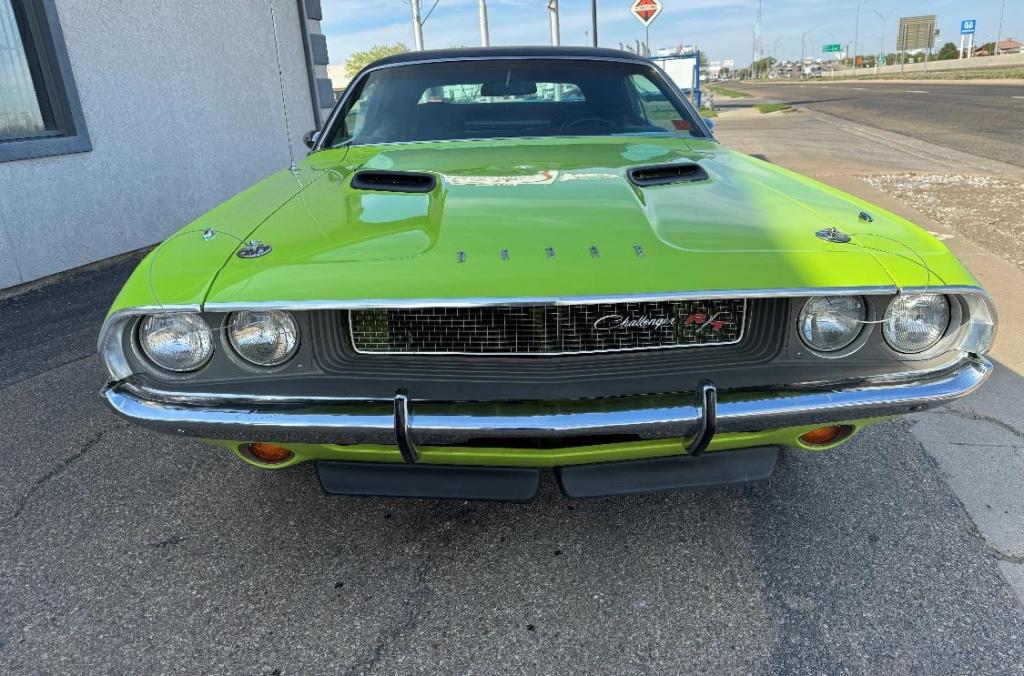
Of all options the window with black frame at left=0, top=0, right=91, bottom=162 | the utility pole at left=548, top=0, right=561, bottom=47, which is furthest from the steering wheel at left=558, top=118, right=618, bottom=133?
the utility pole at left=548, top=0, right=561, bottom=47

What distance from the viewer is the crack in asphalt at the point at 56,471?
2397 millimetres

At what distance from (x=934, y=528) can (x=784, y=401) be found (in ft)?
2.86

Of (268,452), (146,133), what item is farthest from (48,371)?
(146,133)

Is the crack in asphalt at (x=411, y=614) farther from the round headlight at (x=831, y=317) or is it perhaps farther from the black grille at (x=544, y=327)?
the round headlight at (x=831, y=317)

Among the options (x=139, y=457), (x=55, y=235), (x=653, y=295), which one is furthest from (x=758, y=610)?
(x=55, y=235)

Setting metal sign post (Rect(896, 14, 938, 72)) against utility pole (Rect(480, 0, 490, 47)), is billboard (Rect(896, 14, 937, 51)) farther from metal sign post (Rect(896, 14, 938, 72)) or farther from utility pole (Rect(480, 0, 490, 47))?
utility pole (Rect(480, 0, 490, 47))

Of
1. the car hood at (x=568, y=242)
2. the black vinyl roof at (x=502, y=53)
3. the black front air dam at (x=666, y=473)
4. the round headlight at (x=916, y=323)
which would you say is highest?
the black vinyl roof at (x=502, y=53)

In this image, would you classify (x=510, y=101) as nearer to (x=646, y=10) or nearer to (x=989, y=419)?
(x=989, y=419)

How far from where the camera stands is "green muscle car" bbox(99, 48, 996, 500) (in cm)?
167

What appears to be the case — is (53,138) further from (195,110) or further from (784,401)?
(784,401)

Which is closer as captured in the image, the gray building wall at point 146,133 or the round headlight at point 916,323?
the round headlight at point 916,323

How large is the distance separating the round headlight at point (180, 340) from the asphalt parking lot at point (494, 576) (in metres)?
0.68

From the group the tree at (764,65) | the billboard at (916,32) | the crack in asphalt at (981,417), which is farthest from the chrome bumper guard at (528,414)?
the tree at (764,65)

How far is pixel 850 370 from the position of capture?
1849 millimetres
